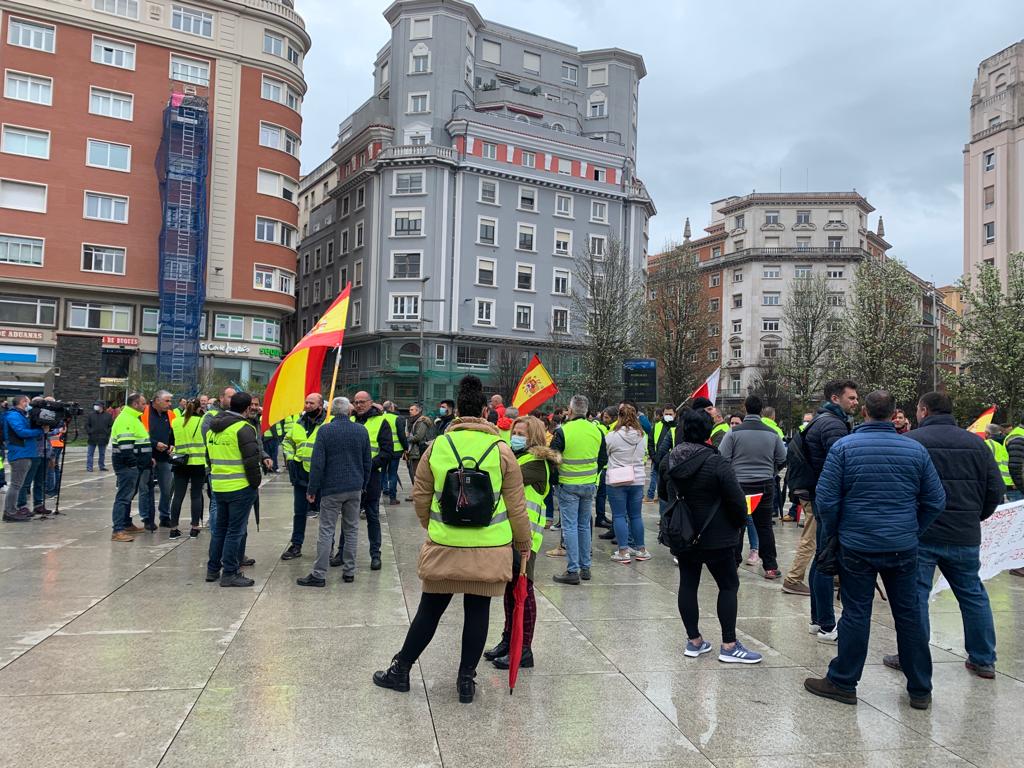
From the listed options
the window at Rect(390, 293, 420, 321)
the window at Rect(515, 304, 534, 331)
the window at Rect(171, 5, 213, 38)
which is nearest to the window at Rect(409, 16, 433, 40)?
the window at Rect(171, 5, 213, 38)

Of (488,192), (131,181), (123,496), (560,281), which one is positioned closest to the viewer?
(123,496)

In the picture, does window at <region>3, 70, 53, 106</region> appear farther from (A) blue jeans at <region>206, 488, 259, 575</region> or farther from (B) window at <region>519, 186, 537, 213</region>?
(A) blue jeans at <region>206, 488, 259, 575</region>

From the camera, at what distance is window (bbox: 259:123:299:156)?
4306 centimetres

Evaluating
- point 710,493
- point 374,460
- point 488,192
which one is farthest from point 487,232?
point 710,493

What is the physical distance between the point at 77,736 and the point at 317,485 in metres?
3.80

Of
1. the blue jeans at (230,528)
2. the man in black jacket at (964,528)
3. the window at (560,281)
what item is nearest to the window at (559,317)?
the window at (560,281)

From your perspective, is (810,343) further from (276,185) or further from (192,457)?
(192,457)

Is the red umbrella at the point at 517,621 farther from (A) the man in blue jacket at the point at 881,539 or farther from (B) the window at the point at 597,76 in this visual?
(B) the window at the point at 597,76

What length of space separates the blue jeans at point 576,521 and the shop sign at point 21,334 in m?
38.4

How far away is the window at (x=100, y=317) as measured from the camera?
3897cm

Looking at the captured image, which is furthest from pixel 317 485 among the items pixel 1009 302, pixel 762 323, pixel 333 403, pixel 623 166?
pixel 762 323

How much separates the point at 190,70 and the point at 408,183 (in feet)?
49.4

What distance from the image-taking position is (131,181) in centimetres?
3978

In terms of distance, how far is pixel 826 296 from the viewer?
50.4 meters
